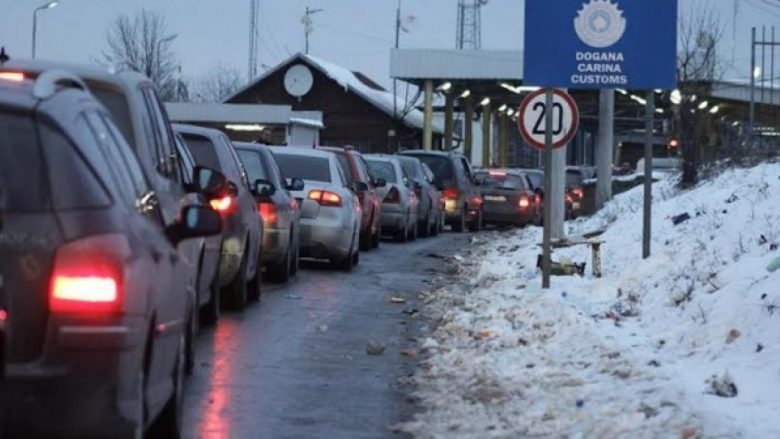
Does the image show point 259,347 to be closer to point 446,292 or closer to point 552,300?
point 552,300

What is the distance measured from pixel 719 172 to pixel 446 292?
313 inches

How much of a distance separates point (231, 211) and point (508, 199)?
23.6 metres

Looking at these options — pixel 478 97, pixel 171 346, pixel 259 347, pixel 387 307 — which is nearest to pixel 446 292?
pixel 387 307

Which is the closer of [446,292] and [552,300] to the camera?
[552,300]

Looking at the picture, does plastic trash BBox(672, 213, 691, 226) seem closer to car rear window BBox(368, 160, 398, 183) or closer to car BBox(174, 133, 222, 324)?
car BBox(174, 133, 222, 324)

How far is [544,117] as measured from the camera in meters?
15.5

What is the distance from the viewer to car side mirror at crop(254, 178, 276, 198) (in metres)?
14.9

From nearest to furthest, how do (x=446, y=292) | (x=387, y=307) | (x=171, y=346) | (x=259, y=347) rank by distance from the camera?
(x=171, y=346) < (x=259, y=347) < (x=387, y=307) < (x=446, y=292)

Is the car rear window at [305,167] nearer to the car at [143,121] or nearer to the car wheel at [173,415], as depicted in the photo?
the car at [143,121]

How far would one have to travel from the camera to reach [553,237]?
2211cm

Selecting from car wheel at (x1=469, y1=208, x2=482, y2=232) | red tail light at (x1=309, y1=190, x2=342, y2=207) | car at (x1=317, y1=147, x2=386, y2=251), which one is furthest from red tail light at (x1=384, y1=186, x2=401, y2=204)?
car wheel at (x1=469, y1=208, x2=482, y2=232)

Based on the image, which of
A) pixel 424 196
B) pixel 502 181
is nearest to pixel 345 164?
pixel 424 196

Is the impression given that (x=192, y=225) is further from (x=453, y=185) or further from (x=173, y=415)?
(x=453, y=185)

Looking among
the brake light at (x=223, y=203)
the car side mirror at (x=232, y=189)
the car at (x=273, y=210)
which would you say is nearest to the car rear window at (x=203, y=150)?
the car side mirror at (x=232, y=189)
